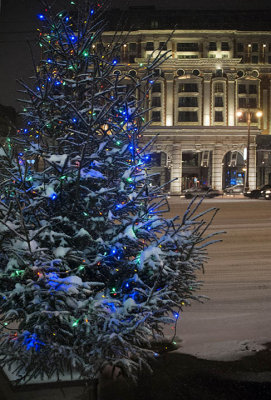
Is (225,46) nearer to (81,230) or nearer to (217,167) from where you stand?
(217,167)

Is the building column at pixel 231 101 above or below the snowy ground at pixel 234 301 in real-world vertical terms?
above

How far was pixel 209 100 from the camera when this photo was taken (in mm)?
54969

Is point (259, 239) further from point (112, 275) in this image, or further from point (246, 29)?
point (246, 29)

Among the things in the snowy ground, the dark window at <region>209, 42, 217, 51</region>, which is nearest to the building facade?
the dark window at <region>209, 42, 217, 51</region>

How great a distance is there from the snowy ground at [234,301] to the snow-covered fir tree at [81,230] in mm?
1565

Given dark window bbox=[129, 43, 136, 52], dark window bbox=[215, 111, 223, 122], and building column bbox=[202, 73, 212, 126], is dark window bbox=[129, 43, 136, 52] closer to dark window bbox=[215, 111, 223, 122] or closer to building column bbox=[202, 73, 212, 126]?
building column bbox=[202, 73, 212, 126]

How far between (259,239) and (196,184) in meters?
41.0

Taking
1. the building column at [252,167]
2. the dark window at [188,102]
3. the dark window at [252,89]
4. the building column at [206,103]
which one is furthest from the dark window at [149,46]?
the building column at [252,167]

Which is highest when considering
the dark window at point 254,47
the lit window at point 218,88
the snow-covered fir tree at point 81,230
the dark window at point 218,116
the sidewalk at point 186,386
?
the dark window at point 254,47

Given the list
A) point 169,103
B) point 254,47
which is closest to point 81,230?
point 169,103

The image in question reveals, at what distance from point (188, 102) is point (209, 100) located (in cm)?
281

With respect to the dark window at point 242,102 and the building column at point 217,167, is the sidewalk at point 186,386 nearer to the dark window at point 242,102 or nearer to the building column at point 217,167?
the building column at point 217,167

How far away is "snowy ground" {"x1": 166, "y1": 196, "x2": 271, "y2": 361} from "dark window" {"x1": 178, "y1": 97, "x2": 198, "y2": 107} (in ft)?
141

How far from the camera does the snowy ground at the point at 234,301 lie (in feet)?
18.3
